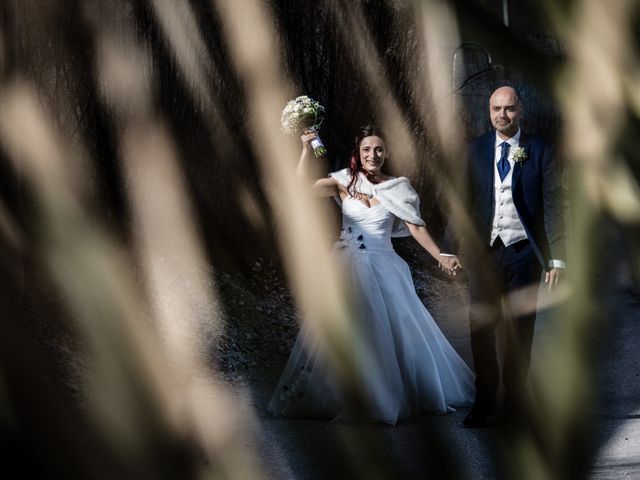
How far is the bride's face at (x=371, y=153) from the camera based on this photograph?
4.99 metres

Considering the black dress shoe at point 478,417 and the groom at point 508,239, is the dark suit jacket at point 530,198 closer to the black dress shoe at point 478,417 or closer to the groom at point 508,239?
the groom at point 508,239

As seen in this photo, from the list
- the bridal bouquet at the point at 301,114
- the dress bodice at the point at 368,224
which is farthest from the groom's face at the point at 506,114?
the bridal bouquet at the point at 301,114

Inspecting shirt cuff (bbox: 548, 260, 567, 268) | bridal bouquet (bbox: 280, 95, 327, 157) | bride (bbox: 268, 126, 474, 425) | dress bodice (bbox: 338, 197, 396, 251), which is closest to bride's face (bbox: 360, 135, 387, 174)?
bride (bbox: 268, 126, 474, 425)

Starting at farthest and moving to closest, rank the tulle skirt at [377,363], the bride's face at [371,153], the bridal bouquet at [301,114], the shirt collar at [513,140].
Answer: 1. the bridal bouquet at [301,114]
2. the bride's face at [371,153]
3. the tulle skirt at [377,363]
4. the shirt collar at [513,140]

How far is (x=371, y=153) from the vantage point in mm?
5000

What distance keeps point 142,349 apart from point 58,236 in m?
0.72

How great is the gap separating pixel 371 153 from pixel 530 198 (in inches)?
31.5

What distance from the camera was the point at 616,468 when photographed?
3912 mm

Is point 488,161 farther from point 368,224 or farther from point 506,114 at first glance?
point 368,224

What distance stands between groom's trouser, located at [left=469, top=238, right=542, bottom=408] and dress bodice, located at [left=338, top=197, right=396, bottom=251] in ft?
1.85

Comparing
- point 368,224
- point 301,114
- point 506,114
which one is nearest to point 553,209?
point 506,114

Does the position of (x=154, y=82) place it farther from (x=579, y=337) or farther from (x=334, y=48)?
(x=579, y=337)

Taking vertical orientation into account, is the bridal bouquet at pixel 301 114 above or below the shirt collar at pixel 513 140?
above

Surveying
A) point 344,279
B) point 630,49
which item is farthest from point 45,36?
point 630,49
